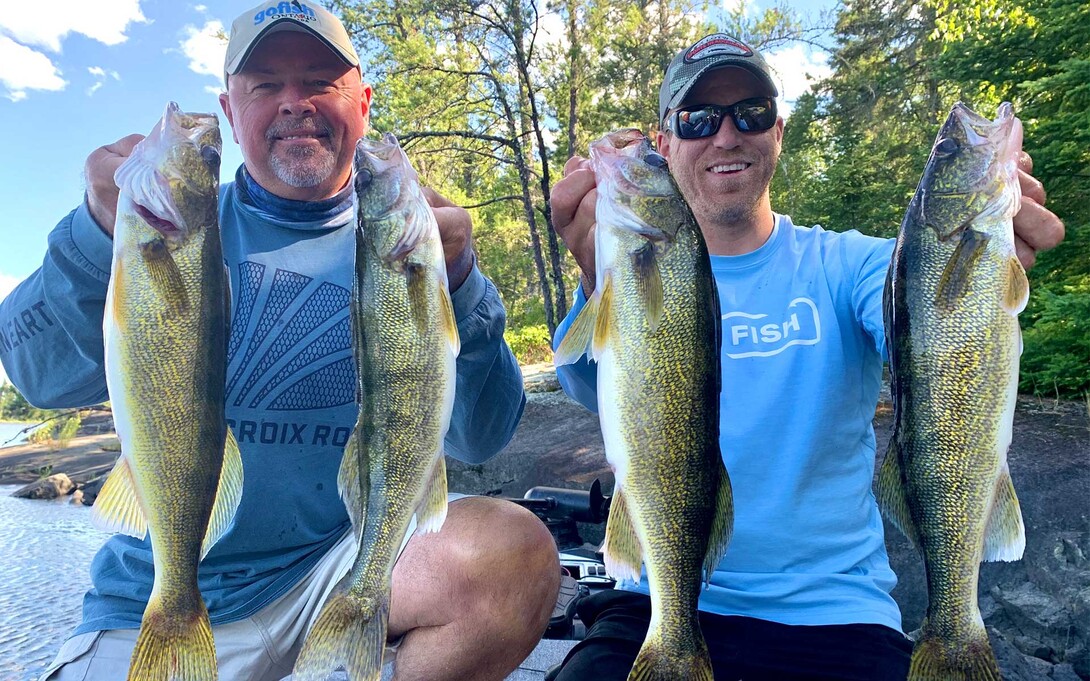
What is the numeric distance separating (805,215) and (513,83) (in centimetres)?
778

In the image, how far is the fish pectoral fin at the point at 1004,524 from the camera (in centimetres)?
199

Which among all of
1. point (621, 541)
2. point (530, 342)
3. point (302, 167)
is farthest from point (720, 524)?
point (530, 342)

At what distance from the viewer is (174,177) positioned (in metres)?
1.90

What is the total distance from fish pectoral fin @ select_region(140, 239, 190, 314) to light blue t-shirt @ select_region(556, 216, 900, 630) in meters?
1.28

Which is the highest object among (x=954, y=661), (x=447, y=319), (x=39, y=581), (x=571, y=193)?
(x=571, y=193)

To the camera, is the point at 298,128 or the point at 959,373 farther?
the point at 298,128

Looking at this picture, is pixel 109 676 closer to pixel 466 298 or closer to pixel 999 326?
pixel 466 298

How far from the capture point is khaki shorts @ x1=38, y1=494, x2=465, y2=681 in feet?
8.16

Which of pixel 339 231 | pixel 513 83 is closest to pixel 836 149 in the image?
pixel 513 83

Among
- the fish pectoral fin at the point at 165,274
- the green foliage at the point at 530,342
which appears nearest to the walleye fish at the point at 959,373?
the fish pectoral fin at the point at 165,274

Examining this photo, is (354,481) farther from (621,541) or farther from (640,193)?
(640,193)

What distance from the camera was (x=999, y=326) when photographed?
1.99m

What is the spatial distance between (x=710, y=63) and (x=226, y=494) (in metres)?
2.68

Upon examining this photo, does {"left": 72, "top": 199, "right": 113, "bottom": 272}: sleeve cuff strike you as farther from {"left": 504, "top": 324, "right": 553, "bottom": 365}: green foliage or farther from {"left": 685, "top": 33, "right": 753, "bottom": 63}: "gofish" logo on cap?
{"left": 504, "top": 324, "right": 553, "bottom": 365}: green foliage
